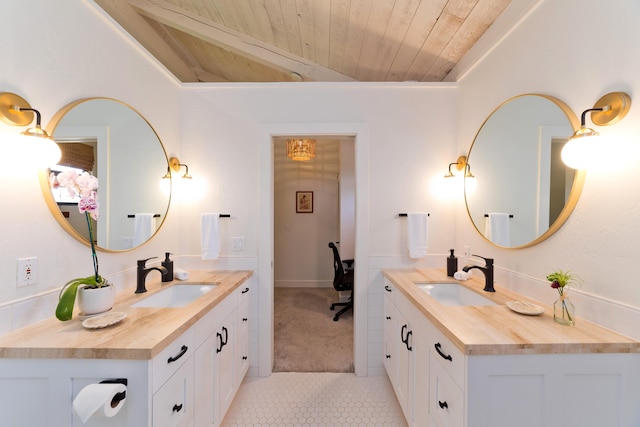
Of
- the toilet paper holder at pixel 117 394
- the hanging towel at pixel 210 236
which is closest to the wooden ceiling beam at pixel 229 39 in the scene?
the hanging towel at pixel 210 236

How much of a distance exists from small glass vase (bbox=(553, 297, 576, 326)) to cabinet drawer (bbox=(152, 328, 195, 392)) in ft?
5.46

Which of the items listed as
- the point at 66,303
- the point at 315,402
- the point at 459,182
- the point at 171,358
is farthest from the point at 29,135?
the point at 459,182

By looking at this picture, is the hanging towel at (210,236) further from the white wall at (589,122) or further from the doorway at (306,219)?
the doorway at (306,219)

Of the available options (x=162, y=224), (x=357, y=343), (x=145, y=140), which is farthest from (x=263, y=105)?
(x=357, y=343)

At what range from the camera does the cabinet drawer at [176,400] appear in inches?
36.4

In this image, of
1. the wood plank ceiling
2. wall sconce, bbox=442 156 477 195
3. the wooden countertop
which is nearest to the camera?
the wooden countertop

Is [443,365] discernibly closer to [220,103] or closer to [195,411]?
[195,411]

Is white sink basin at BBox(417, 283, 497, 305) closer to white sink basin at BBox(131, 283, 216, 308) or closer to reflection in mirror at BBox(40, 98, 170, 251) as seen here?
Result: white sink basin at BBox(131, 283, 216, 308)

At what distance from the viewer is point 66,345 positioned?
2.89 feet

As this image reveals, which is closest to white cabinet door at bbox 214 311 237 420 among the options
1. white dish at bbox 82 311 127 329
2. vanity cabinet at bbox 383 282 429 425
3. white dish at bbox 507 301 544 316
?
white dish at bbox 82 311 127 329

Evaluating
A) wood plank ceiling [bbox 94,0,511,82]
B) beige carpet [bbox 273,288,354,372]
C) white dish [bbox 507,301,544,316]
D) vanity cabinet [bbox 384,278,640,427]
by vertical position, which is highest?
wood plank ceiling [bbox 94,0,511,82]

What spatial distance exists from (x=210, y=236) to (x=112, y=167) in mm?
815

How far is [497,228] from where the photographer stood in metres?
1.58

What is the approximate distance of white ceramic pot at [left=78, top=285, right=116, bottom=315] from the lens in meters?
1.11
